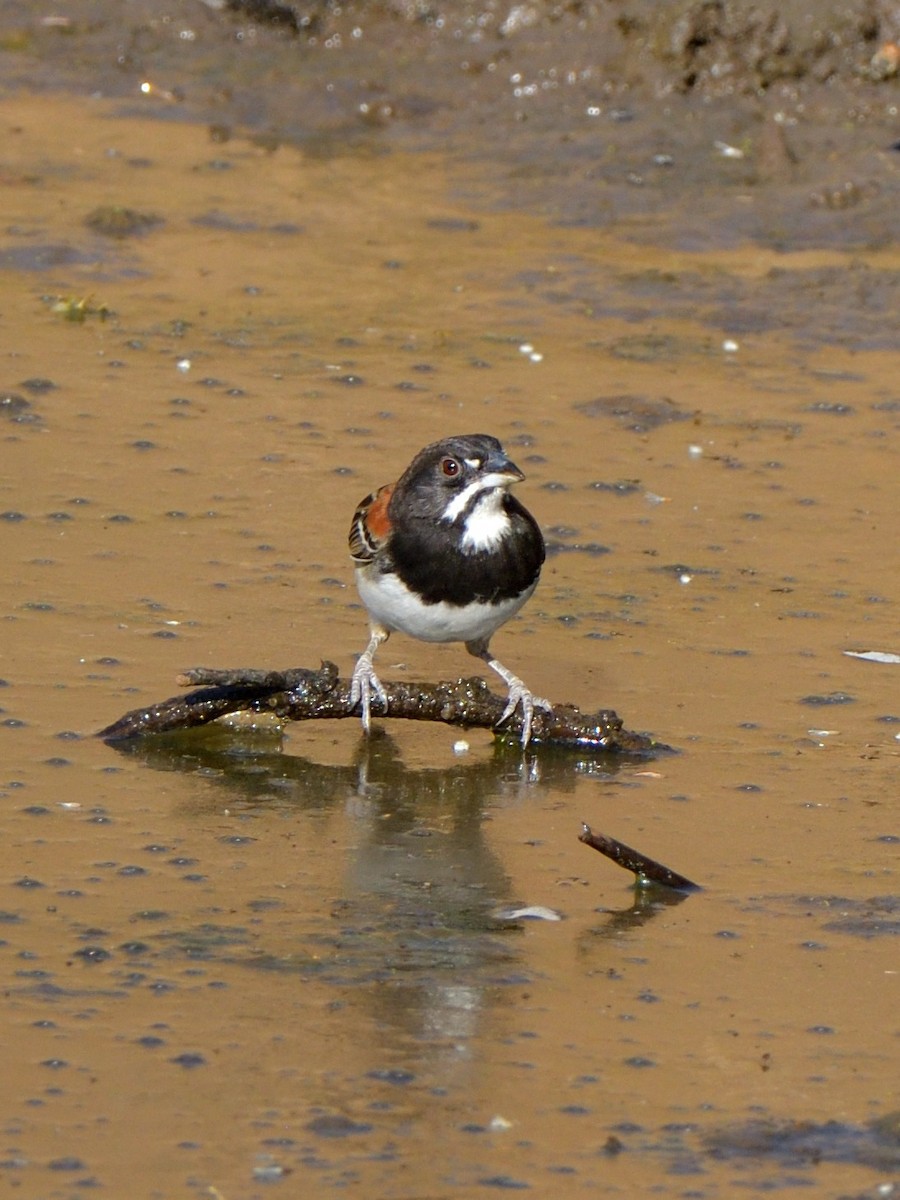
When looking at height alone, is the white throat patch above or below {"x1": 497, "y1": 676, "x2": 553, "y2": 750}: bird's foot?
above

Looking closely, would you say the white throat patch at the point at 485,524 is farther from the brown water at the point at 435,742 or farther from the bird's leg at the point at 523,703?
the brown water at the point at 435,742

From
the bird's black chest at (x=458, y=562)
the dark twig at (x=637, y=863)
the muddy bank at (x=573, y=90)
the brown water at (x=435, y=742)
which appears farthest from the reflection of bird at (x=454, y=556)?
the muddy bank at (x=573, y=90)

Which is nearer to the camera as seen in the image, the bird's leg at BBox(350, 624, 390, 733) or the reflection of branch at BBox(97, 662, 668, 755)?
the reflection of branch at BBox(97, 662, 668, 755)

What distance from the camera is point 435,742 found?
7289 millimetres

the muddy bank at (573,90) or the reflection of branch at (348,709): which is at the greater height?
the muddy bank at (573,90)

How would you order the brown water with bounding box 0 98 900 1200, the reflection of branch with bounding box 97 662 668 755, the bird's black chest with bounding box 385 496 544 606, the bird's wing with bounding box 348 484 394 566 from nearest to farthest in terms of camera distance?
1. the brown water with bounding box 0 98 900 1200
2. the reflection of branch with bounding box 97 662 668 755
3. the bird's black chest with bounding box 385 496 544 606
4. the bird's wing with bounding box 348 484 394 566

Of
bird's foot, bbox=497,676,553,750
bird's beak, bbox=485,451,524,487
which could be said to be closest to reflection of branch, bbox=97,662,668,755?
bird's foot, bbox=497,676,553,750

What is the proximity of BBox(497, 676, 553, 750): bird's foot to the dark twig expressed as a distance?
1.04 meters

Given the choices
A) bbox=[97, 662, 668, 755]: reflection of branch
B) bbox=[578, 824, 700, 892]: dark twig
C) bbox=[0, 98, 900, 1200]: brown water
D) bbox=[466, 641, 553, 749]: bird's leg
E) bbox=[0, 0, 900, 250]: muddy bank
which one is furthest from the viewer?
bbox=[0, 0, 900, 250]: muddy bank

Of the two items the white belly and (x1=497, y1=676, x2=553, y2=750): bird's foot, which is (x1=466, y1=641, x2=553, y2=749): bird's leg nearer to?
(x1=497, y1=676, x2=553, y2=750): bird's foot

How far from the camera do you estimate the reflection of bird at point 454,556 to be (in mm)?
6988

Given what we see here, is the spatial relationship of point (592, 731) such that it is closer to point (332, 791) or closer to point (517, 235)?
point (332, 791)

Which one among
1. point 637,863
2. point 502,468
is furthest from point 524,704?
point 637,863

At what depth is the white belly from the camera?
7004 millimetres
